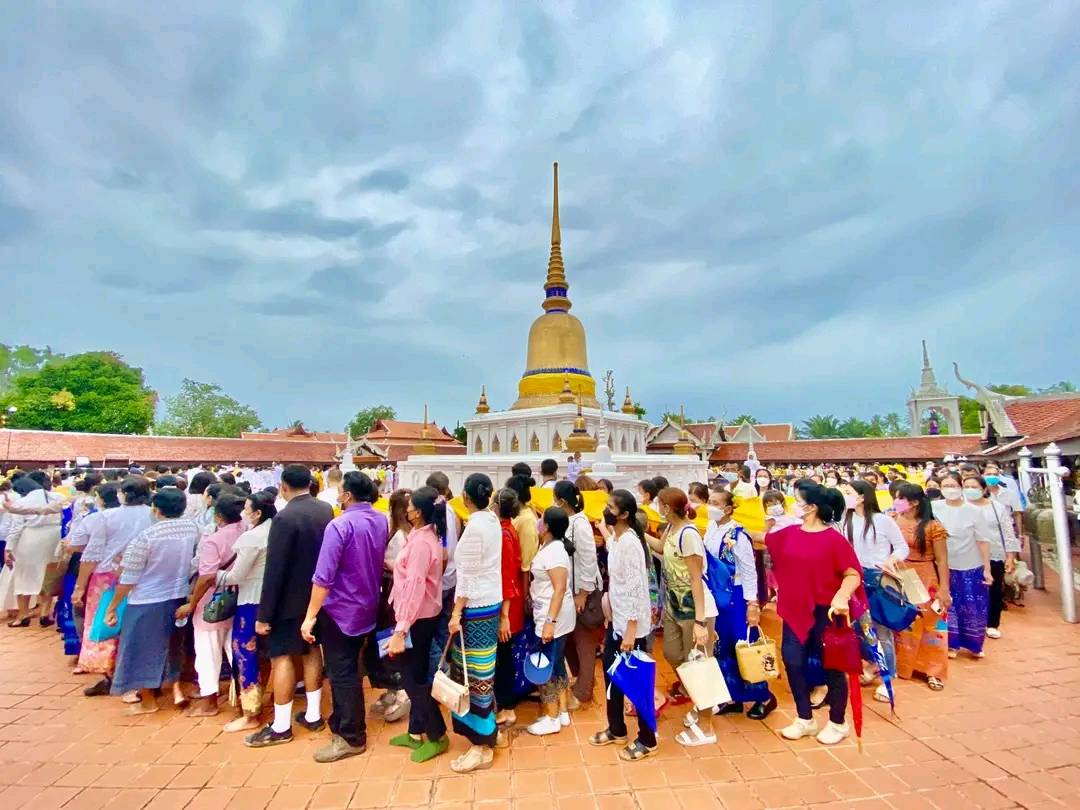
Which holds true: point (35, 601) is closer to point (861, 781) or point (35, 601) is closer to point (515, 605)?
point (515, 605)

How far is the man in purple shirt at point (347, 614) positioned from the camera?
3.65 meters

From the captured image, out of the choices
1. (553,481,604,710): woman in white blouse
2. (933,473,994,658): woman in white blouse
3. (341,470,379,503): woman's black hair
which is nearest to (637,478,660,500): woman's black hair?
(553,481,604,710): woman in white blouse

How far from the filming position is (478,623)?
3.60 m

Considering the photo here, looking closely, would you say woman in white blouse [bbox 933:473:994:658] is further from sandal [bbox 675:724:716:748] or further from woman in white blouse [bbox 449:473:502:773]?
woman in white blouse [bbox 449:473:502:773]

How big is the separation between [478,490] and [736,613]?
99.4 inches

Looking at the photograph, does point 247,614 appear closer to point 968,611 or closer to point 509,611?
point 509,611

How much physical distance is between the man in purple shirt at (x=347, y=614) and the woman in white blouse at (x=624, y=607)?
176 centimetres

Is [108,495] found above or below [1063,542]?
above

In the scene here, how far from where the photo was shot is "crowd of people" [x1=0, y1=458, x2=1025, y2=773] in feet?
11.9

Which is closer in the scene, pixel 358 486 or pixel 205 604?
pixel 358 486

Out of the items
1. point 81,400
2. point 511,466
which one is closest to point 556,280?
point 511,466

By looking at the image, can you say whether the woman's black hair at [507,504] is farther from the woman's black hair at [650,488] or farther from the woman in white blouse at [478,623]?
the woman's black hair at [650,488]

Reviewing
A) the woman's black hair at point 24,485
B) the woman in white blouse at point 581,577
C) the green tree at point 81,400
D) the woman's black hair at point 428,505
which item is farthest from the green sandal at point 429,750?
the green tree at point 81,400

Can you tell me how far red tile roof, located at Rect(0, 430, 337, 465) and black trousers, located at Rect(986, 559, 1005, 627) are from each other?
29240 millimetres
